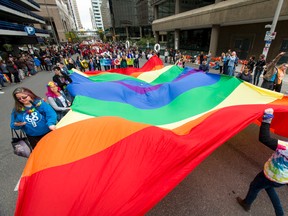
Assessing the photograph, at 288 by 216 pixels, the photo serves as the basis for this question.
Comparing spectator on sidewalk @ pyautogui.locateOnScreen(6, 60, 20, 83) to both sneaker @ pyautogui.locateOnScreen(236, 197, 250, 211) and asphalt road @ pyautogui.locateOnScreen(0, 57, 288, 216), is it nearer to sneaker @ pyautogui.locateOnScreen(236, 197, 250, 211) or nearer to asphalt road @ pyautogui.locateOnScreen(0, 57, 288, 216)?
asphalt road @ pyautogui.locateOnScreen(0, 57, 288, 216)

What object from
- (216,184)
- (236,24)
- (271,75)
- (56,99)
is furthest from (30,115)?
(236,24)

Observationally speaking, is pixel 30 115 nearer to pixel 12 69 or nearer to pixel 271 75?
pixel 271 75

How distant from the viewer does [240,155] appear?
3488mm

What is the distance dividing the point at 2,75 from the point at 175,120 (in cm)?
1300

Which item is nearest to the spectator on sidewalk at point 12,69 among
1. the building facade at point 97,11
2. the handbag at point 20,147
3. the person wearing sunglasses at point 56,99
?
the person wearing sunglasses at point 56,99

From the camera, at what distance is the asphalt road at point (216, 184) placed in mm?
2490

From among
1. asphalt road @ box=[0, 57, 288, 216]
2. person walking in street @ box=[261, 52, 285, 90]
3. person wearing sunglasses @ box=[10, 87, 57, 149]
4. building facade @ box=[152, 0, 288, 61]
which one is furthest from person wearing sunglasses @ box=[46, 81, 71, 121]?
building facade @ box=[152, 0, 288, 61]

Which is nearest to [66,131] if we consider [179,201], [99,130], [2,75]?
[99,130]

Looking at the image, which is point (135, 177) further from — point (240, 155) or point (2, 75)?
point (2, 75)

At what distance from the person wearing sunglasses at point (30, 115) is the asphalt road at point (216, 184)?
128 centimetres

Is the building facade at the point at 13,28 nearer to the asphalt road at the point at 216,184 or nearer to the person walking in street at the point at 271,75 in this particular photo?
the asphalt road at the point at 216,184

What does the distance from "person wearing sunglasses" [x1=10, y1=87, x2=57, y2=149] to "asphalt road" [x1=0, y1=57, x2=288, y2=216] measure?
1.28 m

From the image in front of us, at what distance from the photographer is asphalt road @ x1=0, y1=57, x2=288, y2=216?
2.49 m

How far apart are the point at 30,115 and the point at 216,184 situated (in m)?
3.57
